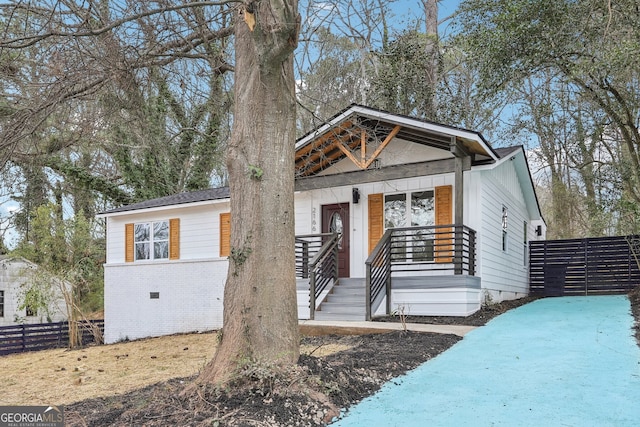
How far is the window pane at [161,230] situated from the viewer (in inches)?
602

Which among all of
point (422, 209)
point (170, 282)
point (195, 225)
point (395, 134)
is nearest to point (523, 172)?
point (422, 209)

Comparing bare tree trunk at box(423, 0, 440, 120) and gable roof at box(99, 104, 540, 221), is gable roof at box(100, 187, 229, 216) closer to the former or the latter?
gable roof at box(99, 104, 540, 221)

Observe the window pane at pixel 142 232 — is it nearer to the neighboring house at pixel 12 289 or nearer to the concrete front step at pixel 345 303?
the neighboring house at pixel 12 289

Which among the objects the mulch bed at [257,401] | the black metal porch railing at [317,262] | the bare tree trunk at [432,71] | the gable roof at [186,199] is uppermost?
the bare tree trunk at [432,71]

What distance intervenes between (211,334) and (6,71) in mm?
8199

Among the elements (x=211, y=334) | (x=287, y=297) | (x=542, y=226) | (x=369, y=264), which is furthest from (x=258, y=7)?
(x=542, y=226)

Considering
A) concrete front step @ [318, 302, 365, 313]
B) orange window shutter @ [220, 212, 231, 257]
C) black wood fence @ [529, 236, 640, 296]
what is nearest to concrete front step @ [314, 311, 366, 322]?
concrete front step @ [318, 302, 365, 313]

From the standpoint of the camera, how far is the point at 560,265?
53.3 ft

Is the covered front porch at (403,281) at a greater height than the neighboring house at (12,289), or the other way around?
the covered front porch at (403,281)

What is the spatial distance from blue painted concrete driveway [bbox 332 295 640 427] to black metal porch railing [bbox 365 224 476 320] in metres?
2.38

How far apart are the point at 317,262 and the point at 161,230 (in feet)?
21.4

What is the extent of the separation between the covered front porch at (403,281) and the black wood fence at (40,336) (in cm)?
906

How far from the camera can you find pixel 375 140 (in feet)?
36.0

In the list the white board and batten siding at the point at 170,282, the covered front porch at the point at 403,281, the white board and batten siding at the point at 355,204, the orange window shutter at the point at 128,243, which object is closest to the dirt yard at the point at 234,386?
the covered front porch at the point at 403,281
